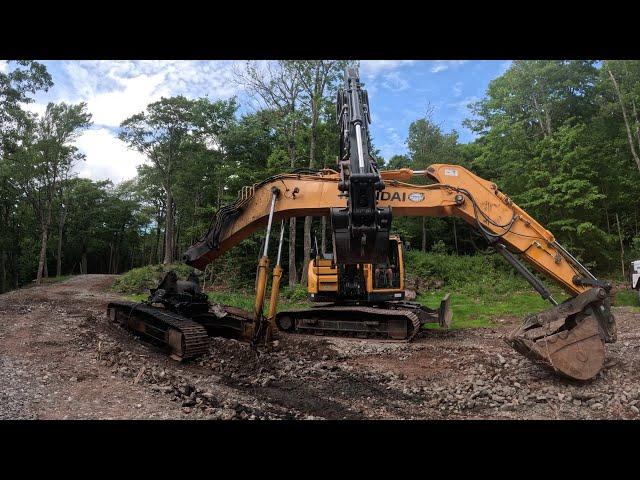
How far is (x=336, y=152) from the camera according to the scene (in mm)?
21828

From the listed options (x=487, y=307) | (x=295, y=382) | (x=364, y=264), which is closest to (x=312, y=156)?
(x=487, y=307)

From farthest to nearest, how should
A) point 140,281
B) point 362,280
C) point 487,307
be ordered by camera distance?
point 140,281 → point 487,307 → point 362,280

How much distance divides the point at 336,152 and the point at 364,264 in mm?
14481

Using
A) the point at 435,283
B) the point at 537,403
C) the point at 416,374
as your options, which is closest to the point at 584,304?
the point at 537,403

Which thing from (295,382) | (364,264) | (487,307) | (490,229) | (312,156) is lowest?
(295,382)

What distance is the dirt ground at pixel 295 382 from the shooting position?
4754 mm

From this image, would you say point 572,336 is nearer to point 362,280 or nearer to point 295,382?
point 295,382

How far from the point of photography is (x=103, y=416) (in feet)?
14.3

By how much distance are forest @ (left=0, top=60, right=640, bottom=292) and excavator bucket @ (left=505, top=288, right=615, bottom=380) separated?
32.0 ft

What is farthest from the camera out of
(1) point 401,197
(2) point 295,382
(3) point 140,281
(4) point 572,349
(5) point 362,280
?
(3) point 140,281

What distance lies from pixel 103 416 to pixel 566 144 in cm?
1894

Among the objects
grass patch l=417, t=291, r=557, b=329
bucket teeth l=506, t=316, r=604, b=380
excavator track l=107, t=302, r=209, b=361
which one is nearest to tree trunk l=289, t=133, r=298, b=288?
grass patch l=417, t=291, r=557, b=329

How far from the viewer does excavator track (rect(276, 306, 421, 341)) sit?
941 centimetres

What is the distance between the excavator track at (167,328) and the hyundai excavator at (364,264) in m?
0.02
